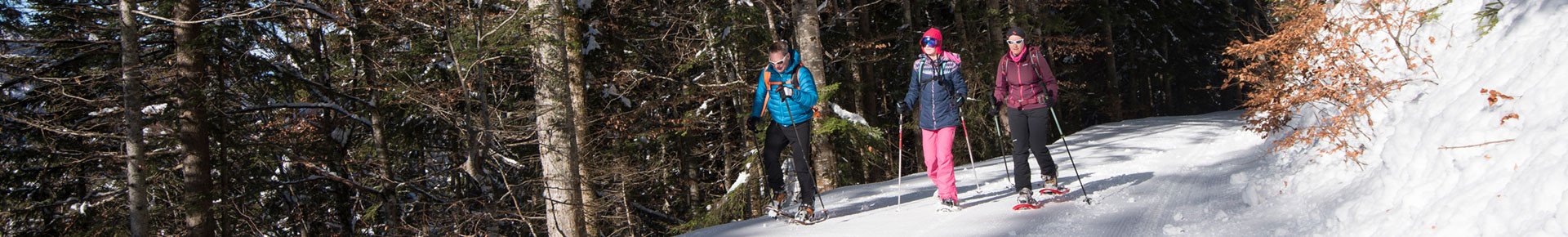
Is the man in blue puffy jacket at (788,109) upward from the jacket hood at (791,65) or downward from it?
downward

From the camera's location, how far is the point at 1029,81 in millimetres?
6035

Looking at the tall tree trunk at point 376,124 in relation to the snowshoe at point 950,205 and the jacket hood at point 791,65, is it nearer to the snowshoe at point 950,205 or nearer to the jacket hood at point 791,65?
the jacket hood at point 791,65

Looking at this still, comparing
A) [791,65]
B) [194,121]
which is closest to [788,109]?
[791,65]

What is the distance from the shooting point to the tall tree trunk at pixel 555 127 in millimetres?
8016

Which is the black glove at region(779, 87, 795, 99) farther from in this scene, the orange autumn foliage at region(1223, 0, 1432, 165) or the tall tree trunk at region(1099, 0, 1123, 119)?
the tall tree trunk at region(1099, 0, 1123, 119)

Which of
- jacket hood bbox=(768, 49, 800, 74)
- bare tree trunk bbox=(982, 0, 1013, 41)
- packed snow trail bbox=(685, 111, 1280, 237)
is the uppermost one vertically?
bare tree trunk bbox=(982, 0, 1013, 41)

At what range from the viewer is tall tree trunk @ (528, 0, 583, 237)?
8.02 metres

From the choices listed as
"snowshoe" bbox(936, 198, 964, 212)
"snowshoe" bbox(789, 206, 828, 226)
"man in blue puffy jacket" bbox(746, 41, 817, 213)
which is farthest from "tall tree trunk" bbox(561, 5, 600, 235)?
"snowshoe" bbox(936, 198, 964, 212)

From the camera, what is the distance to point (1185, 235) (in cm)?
439

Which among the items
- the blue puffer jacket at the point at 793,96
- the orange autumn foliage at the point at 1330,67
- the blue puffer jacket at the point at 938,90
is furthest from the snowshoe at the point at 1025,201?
the orange autumn foliage at the point at 1330,67

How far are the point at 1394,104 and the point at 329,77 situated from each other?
13.9 metres

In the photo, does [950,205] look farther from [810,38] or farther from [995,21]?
[995,21]

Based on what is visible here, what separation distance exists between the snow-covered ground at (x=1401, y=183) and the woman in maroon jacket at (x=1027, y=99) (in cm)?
40

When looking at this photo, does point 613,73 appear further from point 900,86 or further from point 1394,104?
point 1394,104
